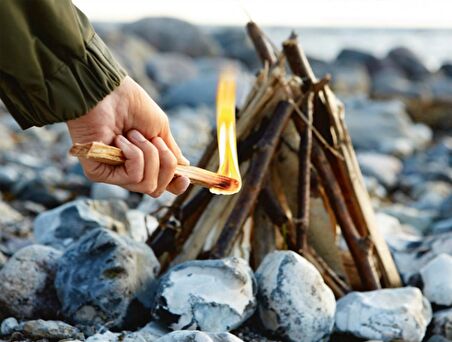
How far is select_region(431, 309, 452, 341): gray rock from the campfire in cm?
31

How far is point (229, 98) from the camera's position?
251 cm

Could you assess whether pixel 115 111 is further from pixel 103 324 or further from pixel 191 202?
pixel 191 202

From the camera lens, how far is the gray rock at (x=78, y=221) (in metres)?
3.93

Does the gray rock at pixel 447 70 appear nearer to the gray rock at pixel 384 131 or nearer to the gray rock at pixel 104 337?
the gray rock at pixel 384 131

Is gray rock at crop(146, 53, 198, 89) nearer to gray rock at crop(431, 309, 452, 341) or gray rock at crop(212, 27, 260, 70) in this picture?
gray rock at crop(212, 27, 260, 70)

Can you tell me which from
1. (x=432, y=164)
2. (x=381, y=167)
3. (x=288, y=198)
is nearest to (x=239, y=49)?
(x=432, y=164)

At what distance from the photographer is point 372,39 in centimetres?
4584

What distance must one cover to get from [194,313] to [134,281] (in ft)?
1.15

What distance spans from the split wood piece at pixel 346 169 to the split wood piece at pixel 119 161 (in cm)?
160

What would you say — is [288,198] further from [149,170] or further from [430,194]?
[430,194]

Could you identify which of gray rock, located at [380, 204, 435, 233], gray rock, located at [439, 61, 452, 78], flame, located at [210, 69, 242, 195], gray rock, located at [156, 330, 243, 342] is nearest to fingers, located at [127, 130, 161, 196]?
flame, located at [210, 69, 242, 195]

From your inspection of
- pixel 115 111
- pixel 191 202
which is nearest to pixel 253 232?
pixel 191 202

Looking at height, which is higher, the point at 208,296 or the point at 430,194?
the point at 208,296

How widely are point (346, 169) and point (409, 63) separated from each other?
71.0ft
